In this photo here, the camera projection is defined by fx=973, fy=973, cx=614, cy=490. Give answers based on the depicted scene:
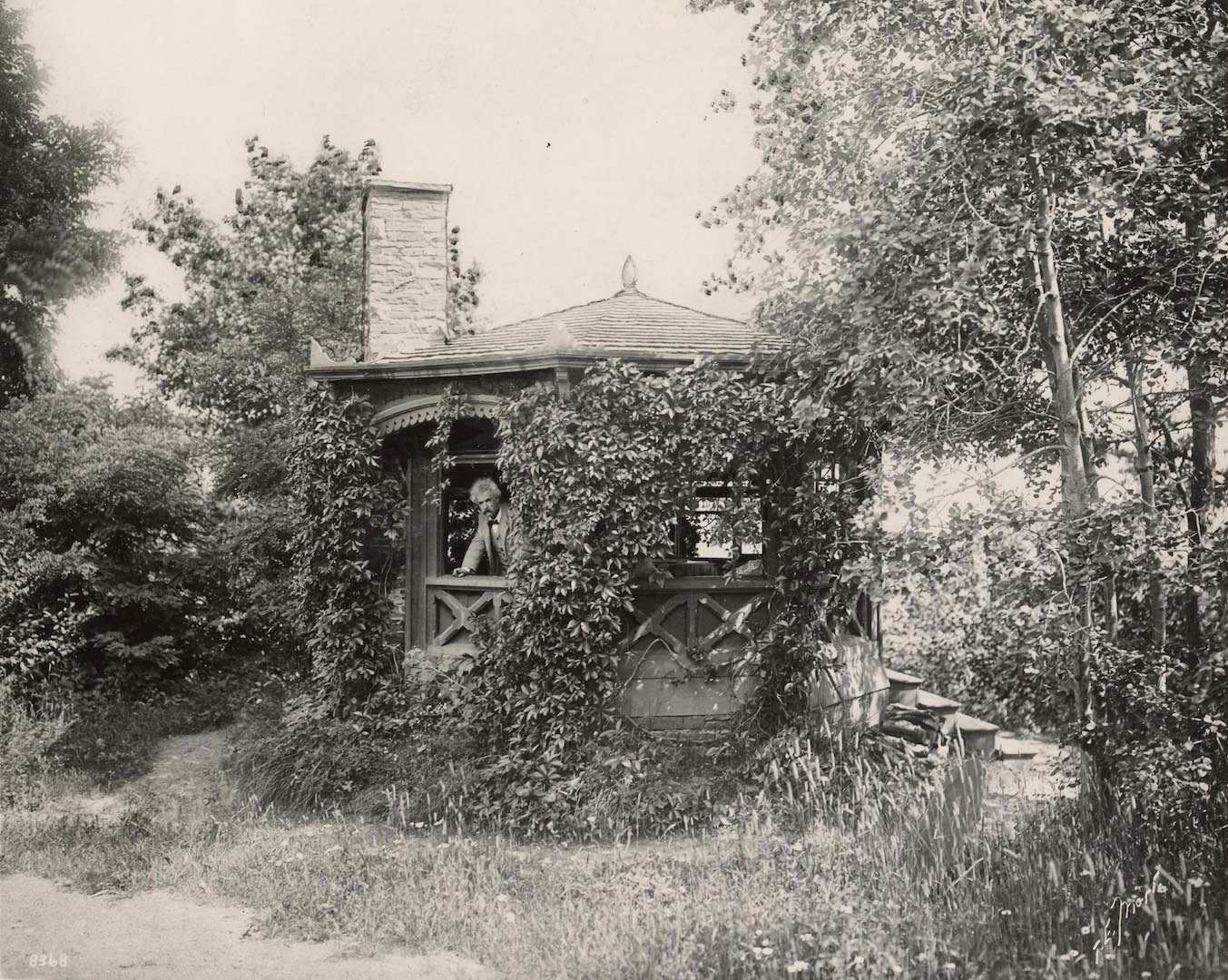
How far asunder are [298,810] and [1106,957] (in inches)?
231

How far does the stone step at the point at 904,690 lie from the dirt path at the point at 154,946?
615 cm

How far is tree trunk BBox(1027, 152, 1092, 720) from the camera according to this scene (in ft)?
19.1

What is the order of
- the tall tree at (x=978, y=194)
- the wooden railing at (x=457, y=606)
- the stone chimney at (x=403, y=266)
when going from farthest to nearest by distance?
the stone chimney at (x=403, y=266)
the wooden railing at (x=457, y=606)
the tall tree at (x=978, y=194)

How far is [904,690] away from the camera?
1000 cm

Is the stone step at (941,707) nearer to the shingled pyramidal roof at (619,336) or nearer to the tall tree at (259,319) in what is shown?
the shingled pyramidal roof at (619,336)

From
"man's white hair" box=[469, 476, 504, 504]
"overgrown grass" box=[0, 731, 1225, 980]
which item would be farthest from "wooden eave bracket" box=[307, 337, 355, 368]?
"overgrown grass" box=[0, 731, 1225, 980]

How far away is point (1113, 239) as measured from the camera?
6512mm

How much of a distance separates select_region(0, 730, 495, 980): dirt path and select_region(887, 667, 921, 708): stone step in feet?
20.2

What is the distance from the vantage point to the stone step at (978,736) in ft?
31.5

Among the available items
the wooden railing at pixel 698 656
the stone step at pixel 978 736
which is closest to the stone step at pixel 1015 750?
the stone step at pixel 978 736

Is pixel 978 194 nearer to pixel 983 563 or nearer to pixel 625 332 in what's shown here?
pixel 983 563

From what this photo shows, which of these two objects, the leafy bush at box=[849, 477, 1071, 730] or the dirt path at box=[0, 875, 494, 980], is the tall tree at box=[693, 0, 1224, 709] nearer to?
the leafy bush at box=[849, 477, 1071, 730]

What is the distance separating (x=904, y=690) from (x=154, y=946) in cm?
726

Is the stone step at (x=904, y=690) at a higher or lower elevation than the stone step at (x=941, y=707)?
higher
